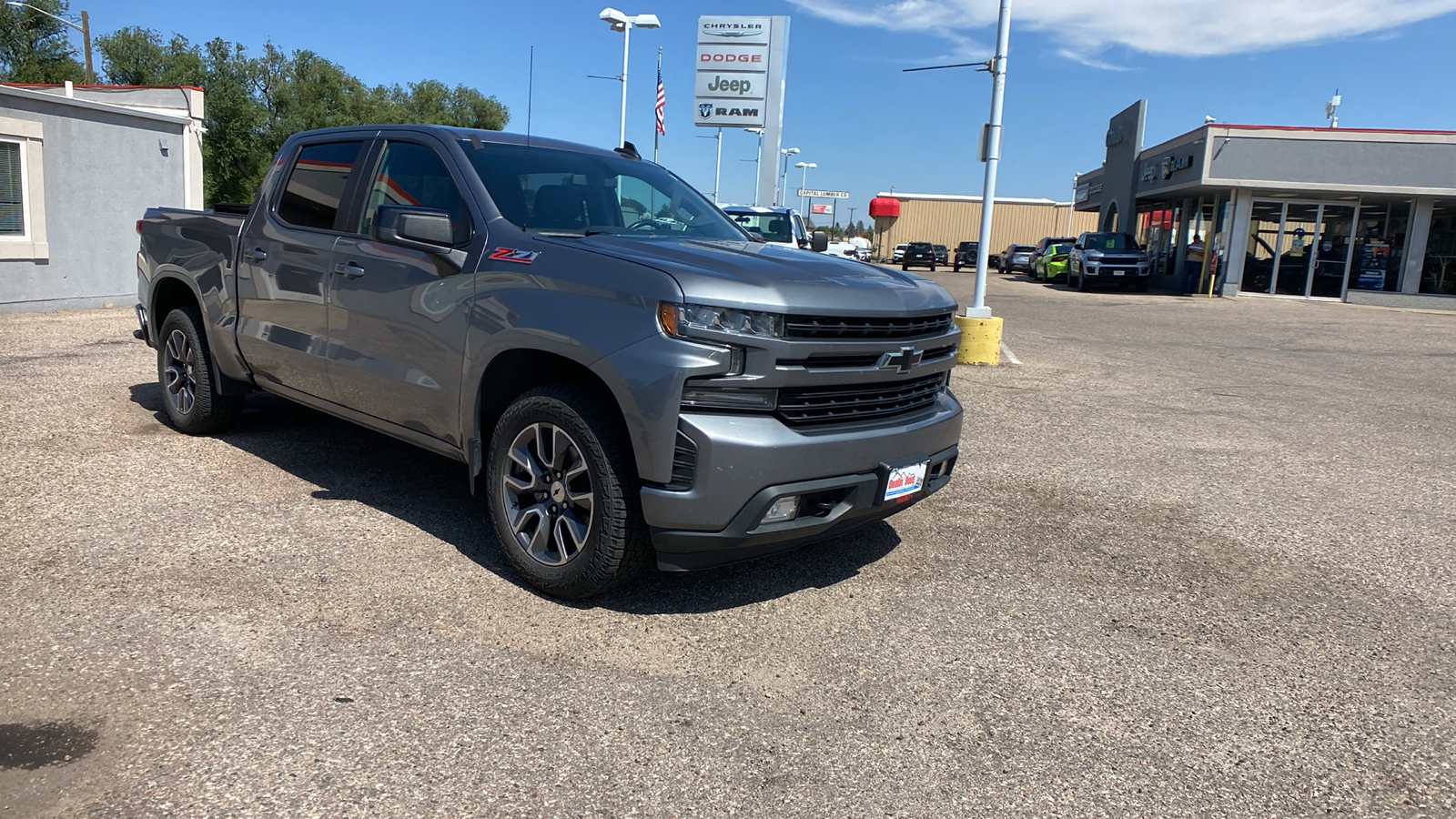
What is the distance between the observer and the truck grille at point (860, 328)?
140 inches

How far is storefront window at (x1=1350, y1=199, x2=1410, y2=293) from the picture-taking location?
28578 millimetres

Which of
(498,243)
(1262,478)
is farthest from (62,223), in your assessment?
(1262,478)

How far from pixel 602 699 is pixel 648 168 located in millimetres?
3156

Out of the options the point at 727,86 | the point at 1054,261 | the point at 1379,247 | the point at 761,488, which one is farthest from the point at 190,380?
the point at 1054,261

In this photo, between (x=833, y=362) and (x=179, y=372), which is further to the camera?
(x=179, y=372)

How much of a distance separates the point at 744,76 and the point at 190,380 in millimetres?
29645

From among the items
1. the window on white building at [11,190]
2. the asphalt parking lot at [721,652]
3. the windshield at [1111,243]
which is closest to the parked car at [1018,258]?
the windshield at [1111,243]

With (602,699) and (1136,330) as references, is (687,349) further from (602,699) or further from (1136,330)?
(1136,330)

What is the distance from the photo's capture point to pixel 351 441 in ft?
21.2

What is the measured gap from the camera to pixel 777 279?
11.8 ft

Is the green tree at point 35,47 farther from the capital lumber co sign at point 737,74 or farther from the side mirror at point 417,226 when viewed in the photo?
the side mirror at point 417,226

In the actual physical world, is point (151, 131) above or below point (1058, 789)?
above

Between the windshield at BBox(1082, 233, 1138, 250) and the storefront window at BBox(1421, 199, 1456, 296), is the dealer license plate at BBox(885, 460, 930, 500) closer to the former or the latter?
the windshield at BBox(1082, 233, 1138, 250)

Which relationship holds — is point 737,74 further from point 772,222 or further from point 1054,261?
point 772,222
